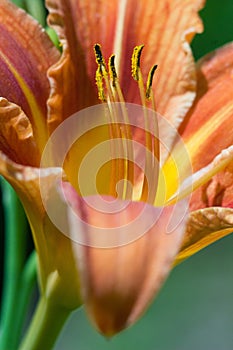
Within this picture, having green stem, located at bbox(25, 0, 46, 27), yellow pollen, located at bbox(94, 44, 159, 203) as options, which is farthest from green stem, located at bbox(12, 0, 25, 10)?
yellow pollen, located at bbox(94, 44, 159, 203)

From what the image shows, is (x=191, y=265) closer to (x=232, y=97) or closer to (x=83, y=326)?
(x=83, y=326)

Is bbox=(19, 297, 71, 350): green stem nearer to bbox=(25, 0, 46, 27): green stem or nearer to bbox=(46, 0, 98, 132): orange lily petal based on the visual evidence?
bbox=(46, 0, 98, 132): orange lily petal

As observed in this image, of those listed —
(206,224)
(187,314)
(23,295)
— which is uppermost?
(206,224)

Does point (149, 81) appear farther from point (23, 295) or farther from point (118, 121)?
point (23, 295)

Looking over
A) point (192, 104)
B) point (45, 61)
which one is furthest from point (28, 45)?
point (192, 104)

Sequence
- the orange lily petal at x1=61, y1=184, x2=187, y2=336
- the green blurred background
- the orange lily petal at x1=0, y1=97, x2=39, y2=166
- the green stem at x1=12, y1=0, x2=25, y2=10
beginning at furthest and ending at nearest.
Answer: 1. the green blurred background
2. the green stem at x1=12, y1=0, x2=25, y2=10
3. the orange lily petal at x1=0, y1=97, x2=39, y2=166
4. the orange lily petal at x1=61, y1=184, x2=187, y2=336

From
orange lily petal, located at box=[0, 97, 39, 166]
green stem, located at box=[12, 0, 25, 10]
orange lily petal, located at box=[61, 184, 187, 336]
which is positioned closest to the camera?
orange lily petal, located at box=[61, 184, 187, 336]

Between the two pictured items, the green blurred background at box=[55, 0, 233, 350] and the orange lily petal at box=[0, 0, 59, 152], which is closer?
the orange lily petal at box=[0, 0, 59, 152]

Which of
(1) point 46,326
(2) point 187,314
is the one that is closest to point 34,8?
(1) point 46,326
